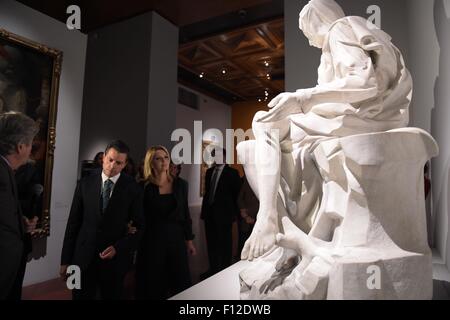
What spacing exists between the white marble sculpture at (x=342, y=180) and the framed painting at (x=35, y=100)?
213cm

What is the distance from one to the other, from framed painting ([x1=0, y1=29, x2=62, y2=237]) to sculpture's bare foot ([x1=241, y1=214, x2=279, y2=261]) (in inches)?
87.5

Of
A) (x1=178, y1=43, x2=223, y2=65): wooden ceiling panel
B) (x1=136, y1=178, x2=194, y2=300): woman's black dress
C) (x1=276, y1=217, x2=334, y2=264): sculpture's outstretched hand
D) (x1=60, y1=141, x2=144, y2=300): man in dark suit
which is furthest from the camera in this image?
(x1=178, y1=43, x2=223, y2=65): wooden ceiling panel

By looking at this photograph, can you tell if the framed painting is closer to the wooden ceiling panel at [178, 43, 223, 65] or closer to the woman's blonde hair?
the woman's blonde hair

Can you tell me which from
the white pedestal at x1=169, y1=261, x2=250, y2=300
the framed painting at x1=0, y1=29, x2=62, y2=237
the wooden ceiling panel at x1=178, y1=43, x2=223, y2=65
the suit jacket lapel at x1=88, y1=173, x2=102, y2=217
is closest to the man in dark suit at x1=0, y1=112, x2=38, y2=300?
the suit jacket lapel at x1=88, y1=173, x2=102, y2=217

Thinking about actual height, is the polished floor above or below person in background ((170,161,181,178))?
below

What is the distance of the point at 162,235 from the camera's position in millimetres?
2195

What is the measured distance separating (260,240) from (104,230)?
0.99 m

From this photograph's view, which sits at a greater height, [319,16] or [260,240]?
[319,16]

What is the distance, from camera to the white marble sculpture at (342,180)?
143 centimetres

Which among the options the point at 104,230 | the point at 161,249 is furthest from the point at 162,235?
the point at 104,230

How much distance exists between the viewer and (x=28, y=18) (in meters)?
3.00

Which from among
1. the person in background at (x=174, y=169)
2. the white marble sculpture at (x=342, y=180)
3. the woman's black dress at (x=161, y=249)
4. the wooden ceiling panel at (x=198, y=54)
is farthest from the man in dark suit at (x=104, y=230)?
the wooden ceiling panel at (x=198, y=54)

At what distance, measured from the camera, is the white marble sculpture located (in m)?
1.43

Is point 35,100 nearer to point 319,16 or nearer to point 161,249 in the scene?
point 161,249
